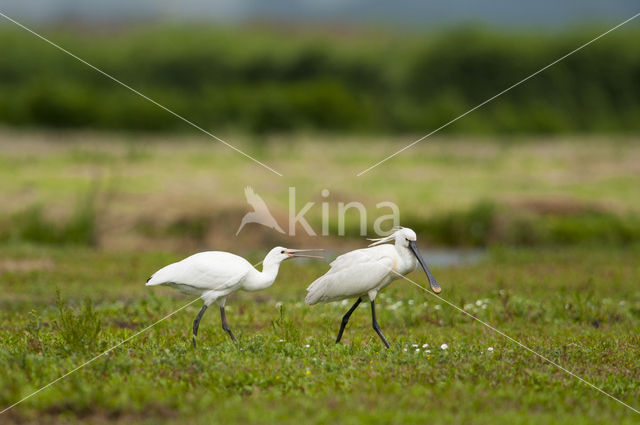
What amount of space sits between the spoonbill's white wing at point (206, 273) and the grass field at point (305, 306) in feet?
2.18

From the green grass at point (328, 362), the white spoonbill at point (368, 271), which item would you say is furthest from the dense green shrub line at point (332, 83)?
the white spoonbill at point (368, 271)

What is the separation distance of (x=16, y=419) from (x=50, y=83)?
61481 millimetres

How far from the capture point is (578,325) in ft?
44.5

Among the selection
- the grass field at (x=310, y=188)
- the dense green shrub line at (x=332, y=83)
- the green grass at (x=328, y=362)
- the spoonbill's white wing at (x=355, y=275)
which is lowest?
the green grass at (x=328, y=362)

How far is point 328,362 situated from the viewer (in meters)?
9.68

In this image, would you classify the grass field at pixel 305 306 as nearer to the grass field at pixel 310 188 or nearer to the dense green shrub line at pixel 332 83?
the grass field at pixel 310 188

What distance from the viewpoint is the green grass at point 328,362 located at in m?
8.19

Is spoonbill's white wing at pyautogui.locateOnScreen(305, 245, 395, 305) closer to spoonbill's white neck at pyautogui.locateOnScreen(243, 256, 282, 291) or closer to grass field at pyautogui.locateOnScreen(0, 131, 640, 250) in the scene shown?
spoonbill's white neck at pyautogui.locateOnScreen(243, 256, 282, 291)

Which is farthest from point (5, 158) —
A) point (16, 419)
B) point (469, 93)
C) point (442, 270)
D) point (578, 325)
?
point (469, 93)

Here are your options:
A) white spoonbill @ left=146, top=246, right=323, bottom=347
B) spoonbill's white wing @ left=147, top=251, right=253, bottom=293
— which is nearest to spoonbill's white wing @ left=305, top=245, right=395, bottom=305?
white spoonbill @ left=146, top=246, right=323, bottom=347

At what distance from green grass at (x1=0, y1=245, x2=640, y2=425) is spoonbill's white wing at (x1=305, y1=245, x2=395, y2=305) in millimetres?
557

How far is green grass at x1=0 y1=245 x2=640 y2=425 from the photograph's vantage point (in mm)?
8188

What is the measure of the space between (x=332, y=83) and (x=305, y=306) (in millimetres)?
52036

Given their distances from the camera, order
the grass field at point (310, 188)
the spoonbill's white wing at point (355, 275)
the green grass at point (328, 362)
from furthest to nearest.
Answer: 1. the grass field at point (310, 188)
2. the spoonbill's white wing at point (355, 275)
3. the green grass at point (328, 362)
